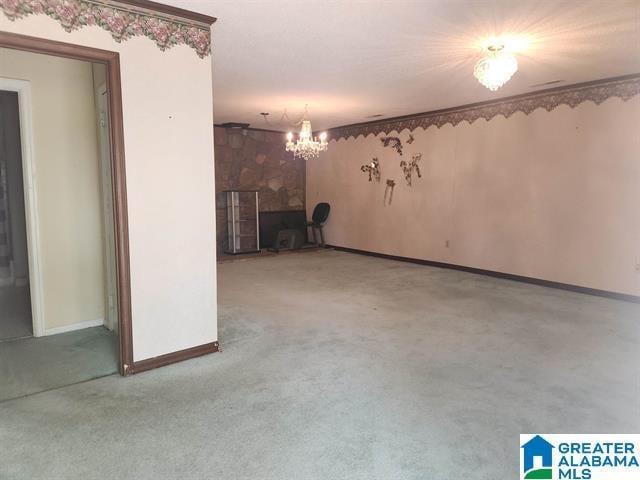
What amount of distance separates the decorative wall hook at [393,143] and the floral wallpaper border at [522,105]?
0.12 metres

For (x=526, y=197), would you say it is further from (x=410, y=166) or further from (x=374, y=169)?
(x=374, y=169)

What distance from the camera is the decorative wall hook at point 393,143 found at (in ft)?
23.7

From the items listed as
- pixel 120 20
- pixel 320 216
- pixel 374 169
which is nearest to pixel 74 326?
pixel 120 20

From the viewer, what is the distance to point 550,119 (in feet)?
17.3

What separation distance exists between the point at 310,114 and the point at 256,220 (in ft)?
7.62

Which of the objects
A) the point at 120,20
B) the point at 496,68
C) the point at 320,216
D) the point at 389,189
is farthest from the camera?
the point at 320,216

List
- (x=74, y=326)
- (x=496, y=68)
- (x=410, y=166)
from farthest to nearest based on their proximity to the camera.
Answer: (x=410, y=166) < (x=74, y=326) < (x=496, y=68)

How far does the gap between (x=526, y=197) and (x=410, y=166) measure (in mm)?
1998

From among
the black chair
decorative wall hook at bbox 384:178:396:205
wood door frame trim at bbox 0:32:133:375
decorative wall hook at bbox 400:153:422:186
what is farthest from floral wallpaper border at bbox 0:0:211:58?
the black chair

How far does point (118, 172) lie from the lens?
8.87 ft

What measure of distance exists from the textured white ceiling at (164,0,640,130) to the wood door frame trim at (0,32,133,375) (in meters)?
0.59

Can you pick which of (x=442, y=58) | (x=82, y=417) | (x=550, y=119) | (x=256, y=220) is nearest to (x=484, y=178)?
(x=550, y=119)

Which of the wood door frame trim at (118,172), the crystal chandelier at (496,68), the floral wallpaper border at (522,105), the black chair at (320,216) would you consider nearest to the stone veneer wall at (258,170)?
the black chair at (320,216)

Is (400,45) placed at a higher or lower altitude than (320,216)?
higher
